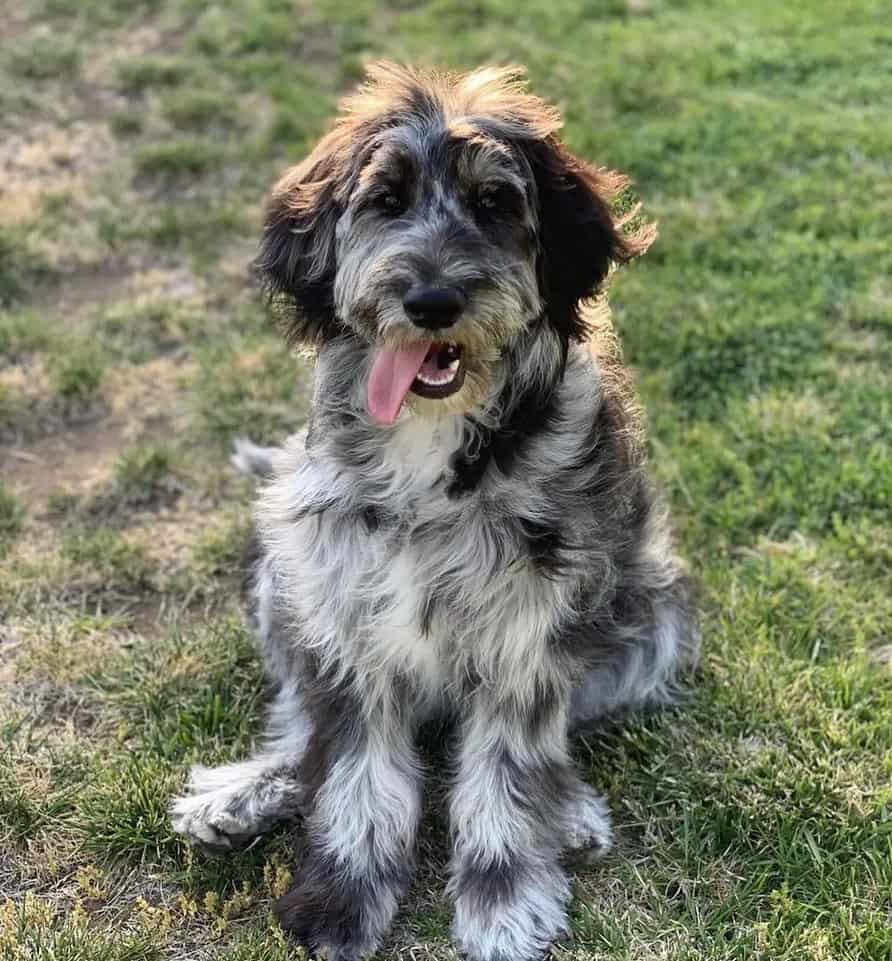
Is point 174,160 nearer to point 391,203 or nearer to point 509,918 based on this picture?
point 391,203

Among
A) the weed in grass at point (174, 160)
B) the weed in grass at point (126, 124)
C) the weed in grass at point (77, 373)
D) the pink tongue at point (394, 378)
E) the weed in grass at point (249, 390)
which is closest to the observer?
the pink tongue at point (394, 378)

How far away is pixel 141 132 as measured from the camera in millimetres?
7117

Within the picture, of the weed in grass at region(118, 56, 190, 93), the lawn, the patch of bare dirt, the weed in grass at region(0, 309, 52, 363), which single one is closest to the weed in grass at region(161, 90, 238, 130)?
the lawn

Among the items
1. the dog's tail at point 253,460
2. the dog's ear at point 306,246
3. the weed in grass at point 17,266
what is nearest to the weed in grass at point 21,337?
the weed in grass at point 17,266

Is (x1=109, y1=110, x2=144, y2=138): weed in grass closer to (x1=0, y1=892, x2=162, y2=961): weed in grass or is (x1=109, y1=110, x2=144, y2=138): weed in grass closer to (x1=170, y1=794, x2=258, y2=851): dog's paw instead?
(x1=170, y1=794, x2=258, y2=851): dog's paw

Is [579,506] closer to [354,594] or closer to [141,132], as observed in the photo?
[354,594]

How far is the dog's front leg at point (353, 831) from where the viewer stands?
119 inches

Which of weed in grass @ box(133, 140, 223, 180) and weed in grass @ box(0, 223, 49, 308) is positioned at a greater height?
weed in grass @ box(133, 140, 223, 180)

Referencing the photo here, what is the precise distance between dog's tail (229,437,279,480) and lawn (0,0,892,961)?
114mm

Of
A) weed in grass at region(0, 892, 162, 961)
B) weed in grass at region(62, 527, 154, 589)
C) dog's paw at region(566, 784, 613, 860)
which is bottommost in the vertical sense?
weed in grass at region(62, 527, 154, 589)

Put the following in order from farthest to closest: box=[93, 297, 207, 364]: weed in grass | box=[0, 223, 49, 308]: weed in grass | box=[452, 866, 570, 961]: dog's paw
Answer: box=[0, 223, 49, 308]: weed in grass, box=[93, 297, 207, 364]: weed in grass, box=[452, 866, 570, 961]: dog's paw

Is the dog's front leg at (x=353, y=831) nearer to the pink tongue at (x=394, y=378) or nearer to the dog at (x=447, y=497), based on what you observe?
the dog at (x=447, y=497)

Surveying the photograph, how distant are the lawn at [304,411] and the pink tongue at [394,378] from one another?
133 cm

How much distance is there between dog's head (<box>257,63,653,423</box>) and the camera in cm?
271
